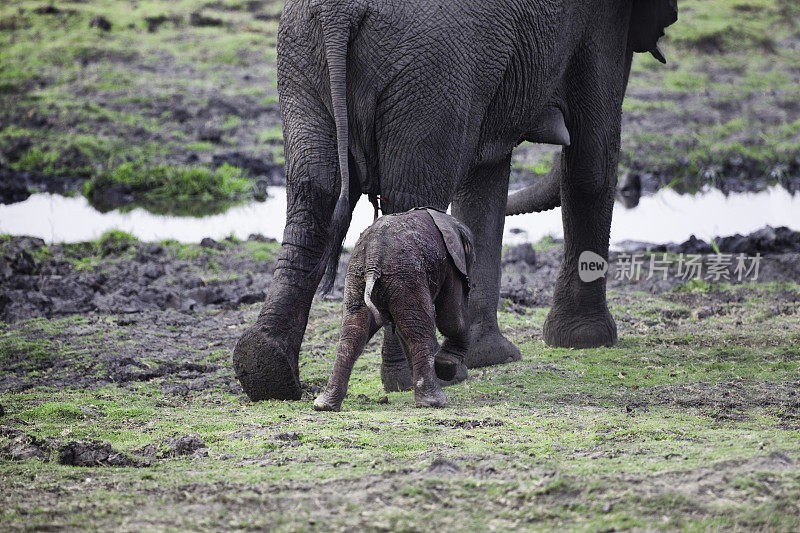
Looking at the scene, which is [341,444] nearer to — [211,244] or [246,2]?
[211,244]

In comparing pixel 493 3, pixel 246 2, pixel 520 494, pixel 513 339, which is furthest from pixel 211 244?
pixel 246 2

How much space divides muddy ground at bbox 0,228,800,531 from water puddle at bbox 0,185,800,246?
2.48 metres

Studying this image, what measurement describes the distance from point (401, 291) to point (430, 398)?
0.60m

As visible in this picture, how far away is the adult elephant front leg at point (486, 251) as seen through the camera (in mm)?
7430

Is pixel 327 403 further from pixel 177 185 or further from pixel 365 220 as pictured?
pixel 177 185

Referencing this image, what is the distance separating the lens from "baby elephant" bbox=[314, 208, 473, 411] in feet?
18.1

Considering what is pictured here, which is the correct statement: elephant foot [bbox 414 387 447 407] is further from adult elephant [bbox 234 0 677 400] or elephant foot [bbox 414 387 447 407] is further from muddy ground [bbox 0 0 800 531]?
Answer: adult elephant [bbox 234 0 677 400]

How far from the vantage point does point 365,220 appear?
1458cm

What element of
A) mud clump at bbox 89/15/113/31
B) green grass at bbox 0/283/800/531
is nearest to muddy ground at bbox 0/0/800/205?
mud clump at bbox 89/15/113/31

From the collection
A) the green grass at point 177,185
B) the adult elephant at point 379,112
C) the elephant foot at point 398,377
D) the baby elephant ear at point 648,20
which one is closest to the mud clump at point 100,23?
the green grass at point 177,185

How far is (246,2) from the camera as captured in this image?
2602 cm

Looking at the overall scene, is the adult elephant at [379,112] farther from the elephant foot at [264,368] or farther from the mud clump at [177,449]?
the mud clump at [177,449]

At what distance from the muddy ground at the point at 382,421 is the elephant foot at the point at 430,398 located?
0.49ft

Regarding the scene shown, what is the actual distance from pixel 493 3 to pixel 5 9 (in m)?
22.1
